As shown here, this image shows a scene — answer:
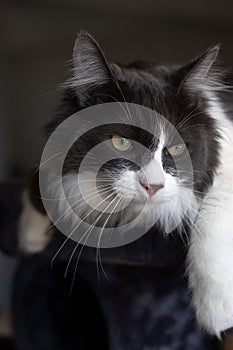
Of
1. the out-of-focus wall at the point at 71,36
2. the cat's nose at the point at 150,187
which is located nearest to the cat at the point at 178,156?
the cat's nose at the point at 150,187

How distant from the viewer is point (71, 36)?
2707 millimetres

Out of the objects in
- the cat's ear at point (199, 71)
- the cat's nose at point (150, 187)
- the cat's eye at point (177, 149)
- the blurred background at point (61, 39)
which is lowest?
the blurred background at point (61, 39)

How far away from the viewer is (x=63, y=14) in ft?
8.79

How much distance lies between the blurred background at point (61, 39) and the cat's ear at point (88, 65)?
135cm

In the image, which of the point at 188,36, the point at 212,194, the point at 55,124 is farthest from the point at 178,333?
the point at 188,36

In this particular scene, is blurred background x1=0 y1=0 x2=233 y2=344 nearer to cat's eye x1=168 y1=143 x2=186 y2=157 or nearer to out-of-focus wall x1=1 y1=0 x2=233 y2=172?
out-of-focus wall x1=1 y1=0 x2=233 y2=172

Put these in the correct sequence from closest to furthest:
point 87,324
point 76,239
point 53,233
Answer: point 76,239, point 53,233, point 87,324

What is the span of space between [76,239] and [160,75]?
44 cm

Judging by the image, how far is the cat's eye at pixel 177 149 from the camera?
3.49 ft

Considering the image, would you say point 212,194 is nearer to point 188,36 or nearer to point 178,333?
point 178,333

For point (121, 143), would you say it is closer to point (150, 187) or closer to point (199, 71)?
point (150, 187)

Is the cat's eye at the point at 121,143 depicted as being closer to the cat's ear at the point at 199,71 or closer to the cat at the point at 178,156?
the cat at the point at 178,156

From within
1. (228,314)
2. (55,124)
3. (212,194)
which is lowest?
(228,314)

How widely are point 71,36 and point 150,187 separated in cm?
189
